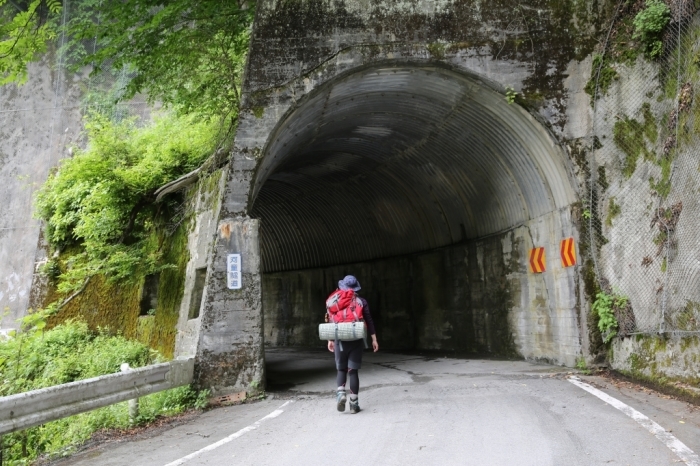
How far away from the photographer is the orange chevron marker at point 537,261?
34.4 feet

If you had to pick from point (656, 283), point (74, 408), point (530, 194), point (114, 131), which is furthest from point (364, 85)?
point (114, 131)

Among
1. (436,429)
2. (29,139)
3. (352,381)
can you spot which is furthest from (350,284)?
(29,139)

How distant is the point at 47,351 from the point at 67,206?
454 centimetres

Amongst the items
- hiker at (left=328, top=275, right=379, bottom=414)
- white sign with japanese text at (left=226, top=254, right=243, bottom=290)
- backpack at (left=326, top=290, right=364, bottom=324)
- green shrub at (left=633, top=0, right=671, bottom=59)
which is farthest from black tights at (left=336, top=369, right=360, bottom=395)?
green shrub at (left=633, top=0, right=671, bottom=59)

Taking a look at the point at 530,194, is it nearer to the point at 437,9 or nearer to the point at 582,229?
the point at 582,229

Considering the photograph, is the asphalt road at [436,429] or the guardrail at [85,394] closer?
the asphalt road at [436,429]

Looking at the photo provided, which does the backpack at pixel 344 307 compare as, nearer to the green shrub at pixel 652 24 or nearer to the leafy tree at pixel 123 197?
the green shrub at pixel 652 24

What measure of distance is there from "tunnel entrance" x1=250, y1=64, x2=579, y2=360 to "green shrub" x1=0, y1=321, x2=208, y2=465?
3.40 meters

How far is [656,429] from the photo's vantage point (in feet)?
18.2

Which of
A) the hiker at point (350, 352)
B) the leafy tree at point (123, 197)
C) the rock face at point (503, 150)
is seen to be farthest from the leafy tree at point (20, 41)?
the hiker at point (350, 352)

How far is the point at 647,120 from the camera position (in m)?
9.02

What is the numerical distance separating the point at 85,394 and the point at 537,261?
7402 mm

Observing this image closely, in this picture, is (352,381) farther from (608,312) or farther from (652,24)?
(652,24)

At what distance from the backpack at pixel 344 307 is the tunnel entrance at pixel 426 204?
2.98 m
